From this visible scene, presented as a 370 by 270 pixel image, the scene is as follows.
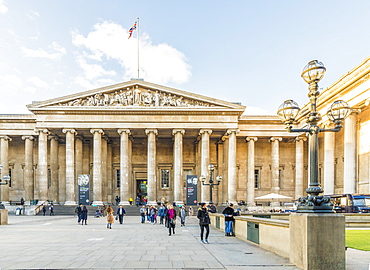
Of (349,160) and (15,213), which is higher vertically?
(349,160)

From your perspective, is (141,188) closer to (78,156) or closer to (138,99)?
(78,156)

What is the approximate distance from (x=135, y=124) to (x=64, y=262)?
32.9 m

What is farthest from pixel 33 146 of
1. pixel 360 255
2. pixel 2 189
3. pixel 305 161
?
pixel 360 255

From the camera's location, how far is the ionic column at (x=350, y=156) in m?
31.1

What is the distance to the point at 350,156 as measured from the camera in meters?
31.4

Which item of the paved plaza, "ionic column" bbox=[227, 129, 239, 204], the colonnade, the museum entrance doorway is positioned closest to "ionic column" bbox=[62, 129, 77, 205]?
the colonnade

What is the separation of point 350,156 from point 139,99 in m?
24.0

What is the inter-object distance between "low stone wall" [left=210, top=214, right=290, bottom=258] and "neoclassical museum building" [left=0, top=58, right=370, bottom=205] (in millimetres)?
17127

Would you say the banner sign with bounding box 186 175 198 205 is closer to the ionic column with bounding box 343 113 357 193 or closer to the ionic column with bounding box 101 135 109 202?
the ionic column with bounding box 101 135 109 202

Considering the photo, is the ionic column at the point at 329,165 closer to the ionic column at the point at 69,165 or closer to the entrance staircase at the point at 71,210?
the entrance staircase at the point at 71,210

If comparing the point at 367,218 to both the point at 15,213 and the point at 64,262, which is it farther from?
the point at 15,213

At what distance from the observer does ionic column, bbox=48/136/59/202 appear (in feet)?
150

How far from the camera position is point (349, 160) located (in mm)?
31391

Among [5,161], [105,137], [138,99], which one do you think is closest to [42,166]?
[5,161]
